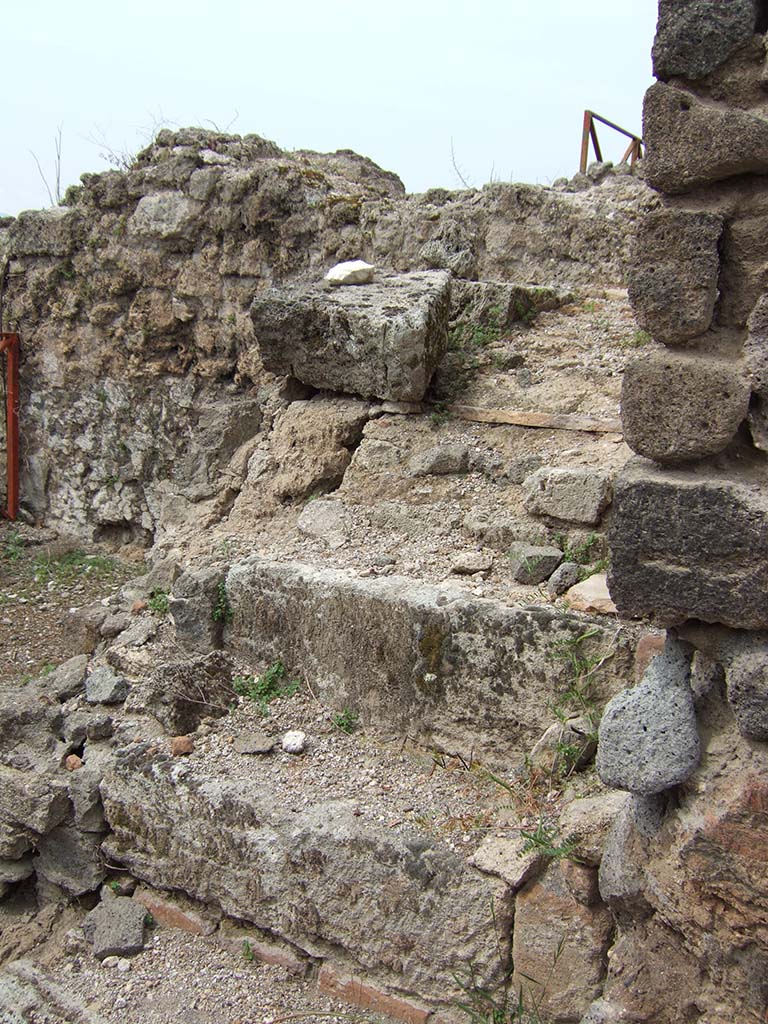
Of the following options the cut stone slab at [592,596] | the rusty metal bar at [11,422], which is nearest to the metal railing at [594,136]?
the rusty metal bar at [11,422]

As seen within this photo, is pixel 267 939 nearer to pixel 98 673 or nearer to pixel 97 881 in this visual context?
pixel 97 881

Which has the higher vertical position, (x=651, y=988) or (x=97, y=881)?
(x=651, y=988)

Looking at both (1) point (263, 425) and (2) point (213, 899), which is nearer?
(2) point (213, 899)

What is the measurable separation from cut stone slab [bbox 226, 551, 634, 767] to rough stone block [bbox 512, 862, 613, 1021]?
1.72 ft

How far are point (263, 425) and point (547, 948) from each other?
2.97 m

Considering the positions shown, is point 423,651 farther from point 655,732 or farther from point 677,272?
point 677,272

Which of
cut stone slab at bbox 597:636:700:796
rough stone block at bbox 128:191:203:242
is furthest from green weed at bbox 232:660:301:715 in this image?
rough stone block at bbox 128:191:203:242

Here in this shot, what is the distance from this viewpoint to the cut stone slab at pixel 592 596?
3016mm

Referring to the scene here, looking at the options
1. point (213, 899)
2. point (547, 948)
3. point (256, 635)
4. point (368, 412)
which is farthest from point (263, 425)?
point (547, 948)

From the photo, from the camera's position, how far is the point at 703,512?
6.63 feet

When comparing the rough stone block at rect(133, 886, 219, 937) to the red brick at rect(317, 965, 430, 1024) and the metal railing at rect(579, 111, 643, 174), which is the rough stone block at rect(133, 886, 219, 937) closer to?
the red brick at rect(317, 965, 430, 1024)

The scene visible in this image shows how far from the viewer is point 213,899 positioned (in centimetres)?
317

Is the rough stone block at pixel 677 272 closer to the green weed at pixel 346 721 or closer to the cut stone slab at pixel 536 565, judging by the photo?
the cut stone slab at pixel 536 565

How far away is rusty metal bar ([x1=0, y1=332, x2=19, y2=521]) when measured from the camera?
6184 mm
